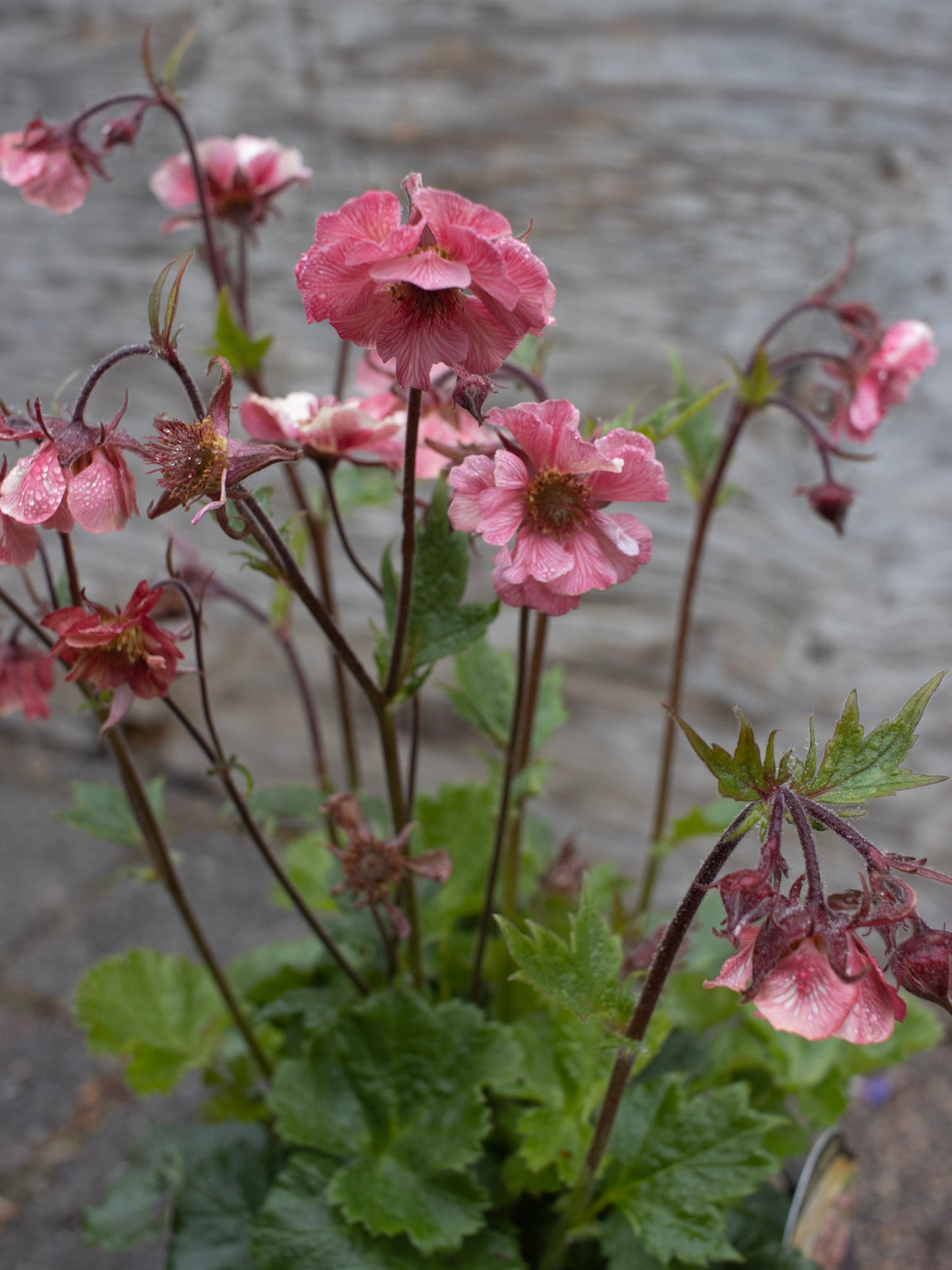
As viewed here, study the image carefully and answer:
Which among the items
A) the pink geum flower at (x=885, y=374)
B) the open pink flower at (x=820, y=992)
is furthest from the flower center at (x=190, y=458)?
the pink geum flower at (x=885, y=374)

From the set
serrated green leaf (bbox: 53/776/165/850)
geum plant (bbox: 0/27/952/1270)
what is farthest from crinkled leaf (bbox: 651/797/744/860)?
serrated green leaf (bbox: 53/776/165/850)

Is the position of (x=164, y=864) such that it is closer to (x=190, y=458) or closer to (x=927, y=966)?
(x=190, y=458)

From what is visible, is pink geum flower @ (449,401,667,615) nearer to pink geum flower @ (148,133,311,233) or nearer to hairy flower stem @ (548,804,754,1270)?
hairy flower stem @ (548,804,754,1270)

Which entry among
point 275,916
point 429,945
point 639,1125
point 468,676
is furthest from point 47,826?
point 639,1125

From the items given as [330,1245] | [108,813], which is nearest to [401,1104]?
[330,1245]

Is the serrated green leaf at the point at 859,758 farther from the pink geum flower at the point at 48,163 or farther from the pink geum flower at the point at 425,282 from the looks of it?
the pink geum flower at the point at 48,163

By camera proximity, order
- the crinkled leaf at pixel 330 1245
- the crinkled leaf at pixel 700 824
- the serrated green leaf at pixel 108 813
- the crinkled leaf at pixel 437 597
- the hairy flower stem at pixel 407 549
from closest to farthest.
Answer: the hairy flower stem at pixel 407 549 < the crinkled leaf at pixel 437 597 < the crinkled leaf at pixel 330 1245 < the serrated green leaf at pixel 108 813 < the crinkled leaf at pixel 700 824
